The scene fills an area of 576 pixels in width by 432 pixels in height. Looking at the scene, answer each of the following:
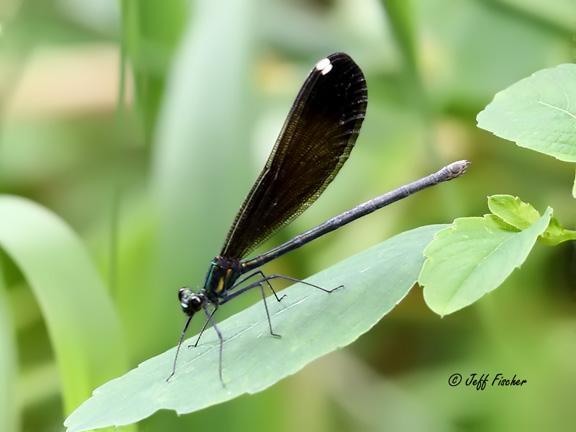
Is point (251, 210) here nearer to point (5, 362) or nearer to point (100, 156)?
point (5, 362)

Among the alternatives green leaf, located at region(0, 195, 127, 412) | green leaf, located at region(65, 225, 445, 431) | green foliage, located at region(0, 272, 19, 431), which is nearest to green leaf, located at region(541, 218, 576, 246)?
green leaf, located at region(65, 225, 445, 431)

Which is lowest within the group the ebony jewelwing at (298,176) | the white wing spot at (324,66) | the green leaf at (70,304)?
the green leaf at (70,304)

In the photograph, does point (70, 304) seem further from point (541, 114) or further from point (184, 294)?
point (541, 114)

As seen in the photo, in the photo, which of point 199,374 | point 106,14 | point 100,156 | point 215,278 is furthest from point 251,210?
point 106,14

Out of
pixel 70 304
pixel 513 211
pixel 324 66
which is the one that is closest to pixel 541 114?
pixel 513 211

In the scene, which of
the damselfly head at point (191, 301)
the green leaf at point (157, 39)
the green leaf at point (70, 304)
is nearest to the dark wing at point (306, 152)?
the damselfly head at point (191, 301)

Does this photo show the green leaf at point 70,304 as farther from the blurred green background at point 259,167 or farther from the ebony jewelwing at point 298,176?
the ebony jewelwing at point 298,176
